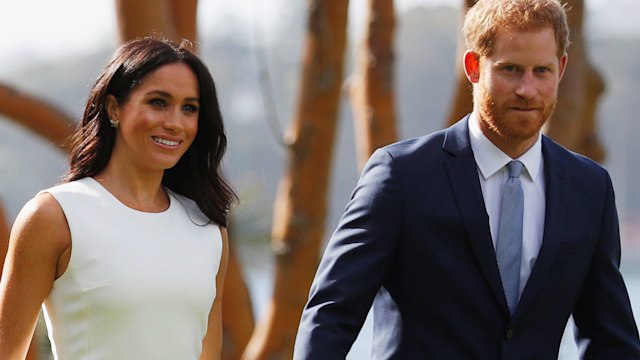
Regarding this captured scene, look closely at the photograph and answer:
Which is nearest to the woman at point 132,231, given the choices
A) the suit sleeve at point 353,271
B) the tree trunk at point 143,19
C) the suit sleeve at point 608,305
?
the suit sleeve at point 353,271

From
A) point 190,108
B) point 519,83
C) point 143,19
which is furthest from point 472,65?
point 143,19

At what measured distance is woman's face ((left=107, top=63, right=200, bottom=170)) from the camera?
11.4 ft

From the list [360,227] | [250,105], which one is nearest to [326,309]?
[360,227]

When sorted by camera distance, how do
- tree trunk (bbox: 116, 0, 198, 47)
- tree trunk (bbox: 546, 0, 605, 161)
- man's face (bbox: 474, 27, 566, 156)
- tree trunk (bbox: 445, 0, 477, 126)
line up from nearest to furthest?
man's face (bbox: 474, 27, 566, 156)
tree trunk (bbox: 116, 0, 198, 47)
tree trunk (bbox: 546, 0, 605, 161)
tree trunk (bbox: 445, 0, 477, 126)

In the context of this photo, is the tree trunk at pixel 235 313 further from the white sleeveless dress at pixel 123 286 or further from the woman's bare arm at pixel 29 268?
the woman's bare arm at pixel 29 268

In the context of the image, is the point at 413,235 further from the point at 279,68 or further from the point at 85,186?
the point at 279,68

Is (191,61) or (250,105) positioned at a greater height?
(191,61)

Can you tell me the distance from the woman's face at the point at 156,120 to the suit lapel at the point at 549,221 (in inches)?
33.3

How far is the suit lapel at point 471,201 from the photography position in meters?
3.55

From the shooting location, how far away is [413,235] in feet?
11.7

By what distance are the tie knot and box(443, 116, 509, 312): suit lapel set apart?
79mm

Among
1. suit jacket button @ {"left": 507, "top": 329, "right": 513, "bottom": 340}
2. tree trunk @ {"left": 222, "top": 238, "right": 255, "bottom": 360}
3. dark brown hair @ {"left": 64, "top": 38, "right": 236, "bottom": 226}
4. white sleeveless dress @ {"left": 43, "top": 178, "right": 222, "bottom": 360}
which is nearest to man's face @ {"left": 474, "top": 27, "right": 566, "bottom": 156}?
suit jacket button @ {"left": 507, "top": 329, "right": 513, "bottom": 340}

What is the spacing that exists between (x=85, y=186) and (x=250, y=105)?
1545cm

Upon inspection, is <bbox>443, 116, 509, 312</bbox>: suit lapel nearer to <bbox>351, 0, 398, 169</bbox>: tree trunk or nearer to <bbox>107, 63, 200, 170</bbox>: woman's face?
<bbox>107, 63, 200, 170</bbox>: woman's face
